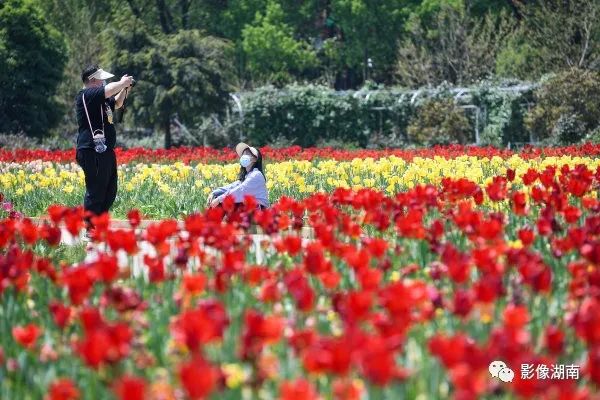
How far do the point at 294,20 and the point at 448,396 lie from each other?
46853mm

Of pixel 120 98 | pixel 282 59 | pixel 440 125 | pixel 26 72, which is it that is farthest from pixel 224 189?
pixel 282 59

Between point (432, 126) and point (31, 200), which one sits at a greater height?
point (31, 200)

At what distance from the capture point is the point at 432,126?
29.5 metres

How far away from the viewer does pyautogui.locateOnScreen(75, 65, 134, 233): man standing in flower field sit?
10.6 meters

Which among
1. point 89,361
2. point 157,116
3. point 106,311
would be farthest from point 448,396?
point 157,116

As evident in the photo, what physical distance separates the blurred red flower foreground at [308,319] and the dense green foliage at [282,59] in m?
22.2

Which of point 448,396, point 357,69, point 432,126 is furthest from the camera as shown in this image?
point 357,69

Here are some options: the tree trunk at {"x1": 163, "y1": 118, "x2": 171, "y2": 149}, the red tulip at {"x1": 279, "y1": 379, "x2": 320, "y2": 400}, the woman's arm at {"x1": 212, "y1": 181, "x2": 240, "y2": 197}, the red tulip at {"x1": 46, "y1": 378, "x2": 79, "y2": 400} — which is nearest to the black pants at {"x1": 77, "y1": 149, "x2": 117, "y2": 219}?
the woman's arm at {"x1": 212, "y1": 181, "x2": 240, "y2": 197}

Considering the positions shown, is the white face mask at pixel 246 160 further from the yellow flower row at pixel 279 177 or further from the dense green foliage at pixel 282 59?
the dense green foliage at pixel 282 59

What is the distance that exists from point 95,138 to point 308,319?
608cm

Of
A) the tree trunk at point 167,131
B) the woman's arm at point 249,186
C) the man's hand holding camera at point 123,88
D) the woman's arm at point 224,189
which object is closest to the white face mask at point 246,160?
the woman's arm at point 249,186

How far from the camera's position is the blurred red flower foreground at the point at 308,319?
351 cm

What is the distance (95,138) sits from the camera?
10641mm

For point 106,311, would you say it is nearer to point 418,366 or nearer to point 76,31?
point 418,366
